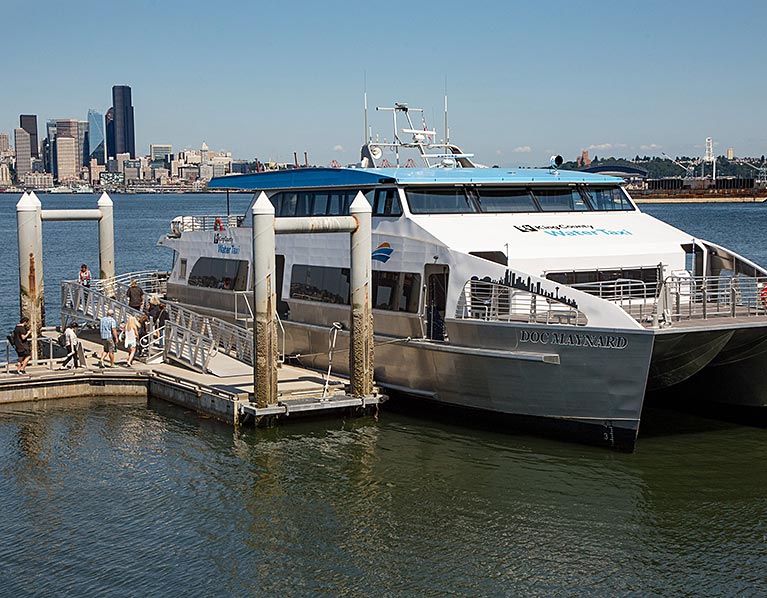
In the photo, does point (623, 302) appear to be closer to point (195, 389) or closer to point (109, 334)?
point (195, 389)

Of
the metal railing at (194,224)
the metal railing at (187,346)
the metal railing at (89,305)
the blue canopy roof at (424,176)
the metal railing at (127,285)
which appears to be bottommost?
the metal railing at (187,346)

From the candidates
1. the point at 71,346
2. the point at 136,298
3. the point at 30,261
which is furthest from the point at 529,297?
the point at 30,261

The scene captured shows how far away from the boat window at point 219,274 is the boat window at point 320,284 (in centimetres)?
200

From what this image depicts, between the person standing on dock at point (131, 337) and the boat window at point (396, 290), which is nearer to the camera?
the boat window at point (396, 290)

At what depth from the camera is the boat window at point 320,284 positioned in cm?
2098

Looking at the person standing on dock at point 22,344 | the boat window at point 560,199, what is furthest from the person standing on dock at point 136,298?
the boat window at point 560,199

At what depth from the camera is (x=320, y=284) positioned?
2159cm

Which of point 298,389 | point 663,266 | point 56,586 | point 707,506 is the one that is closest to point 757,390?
point 663,266

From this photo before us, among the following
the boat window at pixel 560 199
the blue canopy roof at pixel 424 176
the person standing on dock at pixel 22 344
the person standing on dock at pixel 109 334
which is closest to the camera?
the blue canopy roof at pixel 424 176

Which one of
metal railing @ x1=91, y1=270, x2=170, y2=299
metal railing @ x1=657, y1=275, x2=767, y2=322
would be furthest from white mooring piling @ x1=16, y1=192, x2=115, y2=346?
metal railing @ x1=657, y1=275, x2=767, y2=322

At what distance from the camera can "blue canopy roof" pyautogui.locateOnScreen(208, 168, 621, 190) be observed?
1970 centimetres

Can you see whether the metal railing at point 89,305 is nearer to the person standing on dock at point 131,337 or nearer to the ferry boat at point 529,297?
the person standing on dock at point 131,337

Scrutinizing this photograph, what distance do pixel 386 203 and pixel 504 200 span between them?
2.29 meters

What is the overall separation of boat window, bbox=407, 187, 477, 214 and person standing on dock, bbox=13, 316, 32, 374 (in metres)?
8.48
